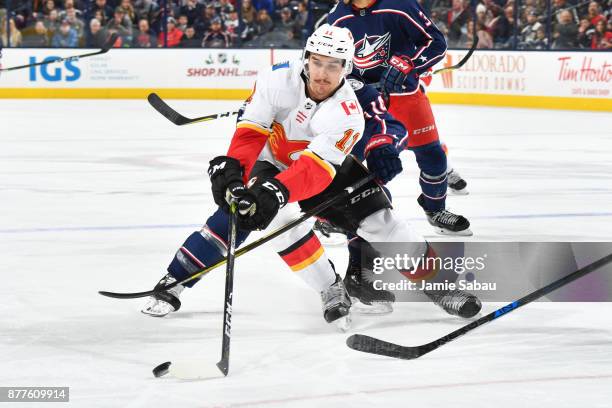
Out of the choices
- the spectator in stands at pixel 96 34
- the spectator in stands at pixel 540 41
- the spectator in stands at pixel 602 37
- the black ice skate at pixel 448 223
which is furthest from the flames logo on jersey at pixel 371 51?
the spectator in stands at pixel 96 34

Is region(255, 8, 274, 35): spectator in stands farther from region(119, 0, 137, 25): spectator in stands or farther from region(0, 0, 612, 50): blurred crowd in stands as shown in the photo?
region(119, 0, 137, 25): spectator in stands

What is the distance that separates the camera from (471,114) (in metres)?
11.1

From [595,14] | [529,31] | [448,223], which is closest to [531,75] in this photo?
[529,31]

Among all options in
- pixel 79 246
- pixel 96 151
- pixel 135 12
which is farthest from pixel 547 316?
pixel 135 12

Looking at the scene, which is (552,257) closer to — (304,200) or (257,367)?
(304,200)

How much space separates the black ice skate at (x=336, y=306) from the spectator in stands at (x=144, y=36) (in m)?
10.3

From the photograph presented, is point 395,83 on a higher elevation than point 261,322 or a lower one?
higher

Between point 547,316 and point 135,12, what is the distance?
35.3 feet

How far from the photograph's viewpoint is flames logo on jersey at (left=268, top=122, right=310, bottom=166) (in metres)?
3.28

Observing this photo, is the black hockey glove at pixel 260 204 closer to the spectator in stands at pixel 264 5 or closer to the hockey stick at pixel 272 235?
the hockey stick at pixel 272 235

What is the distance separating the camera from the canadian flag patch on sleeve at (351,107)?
3119 mm

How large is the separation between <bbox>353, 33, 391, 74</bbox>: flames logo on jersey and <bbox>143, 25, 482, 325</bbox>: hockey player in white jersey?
1.44 meters

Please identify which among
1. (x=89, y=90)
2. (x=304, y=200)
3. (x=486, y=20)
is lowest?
(x=89, y=90)

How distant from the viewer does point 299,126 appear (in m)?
A: 3.23
